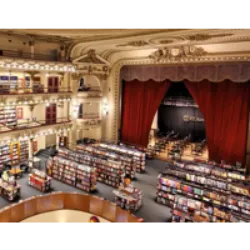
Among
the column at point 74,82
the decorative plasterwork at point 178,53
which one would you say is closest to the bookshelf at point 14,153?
the column at point 74,82

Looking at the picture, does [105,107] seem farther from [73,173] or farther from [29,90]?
[73,173]

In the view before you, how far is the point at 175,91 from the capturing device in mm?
17906

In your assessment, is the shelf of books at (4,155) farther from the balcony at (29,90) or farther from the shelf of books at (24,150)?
the balcony at (29,90)

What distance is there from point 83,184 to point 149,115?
6626 millimetres

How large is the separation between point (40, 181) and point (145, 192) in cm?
428

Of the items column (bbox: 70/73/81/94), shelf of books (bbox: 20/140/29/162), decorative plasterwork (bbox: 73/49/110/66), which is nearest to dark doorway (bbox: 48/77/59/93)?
column (bbox: 70/73/81/94)

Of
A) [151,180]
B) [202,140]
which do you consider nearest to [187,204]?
[151,180]

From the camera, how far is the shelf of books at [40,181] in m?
10.7

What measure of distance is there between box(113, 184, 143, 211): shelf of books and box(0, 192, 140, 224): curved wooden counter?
0.69 m

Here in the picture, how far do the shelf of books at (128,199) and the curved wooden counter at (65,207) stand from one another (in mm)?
688

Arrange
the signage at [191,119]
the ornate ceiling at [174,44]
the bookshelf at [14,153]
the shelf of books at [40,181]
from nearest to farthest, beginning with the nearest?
1. the ornate ceiling at [174,44]
2. the shelf of books at [40,181]
3. the bookshelf at [14,153]
4. the signage at [191,119]

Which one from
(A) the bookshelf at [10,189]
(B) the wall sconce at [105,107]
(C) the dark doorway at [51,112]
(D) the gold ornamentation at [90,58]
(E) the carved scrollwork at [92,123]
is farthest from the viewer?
(B) the wall sconce at [105,107]

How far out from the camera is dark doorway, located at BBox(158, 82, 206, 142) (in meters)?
17.5
